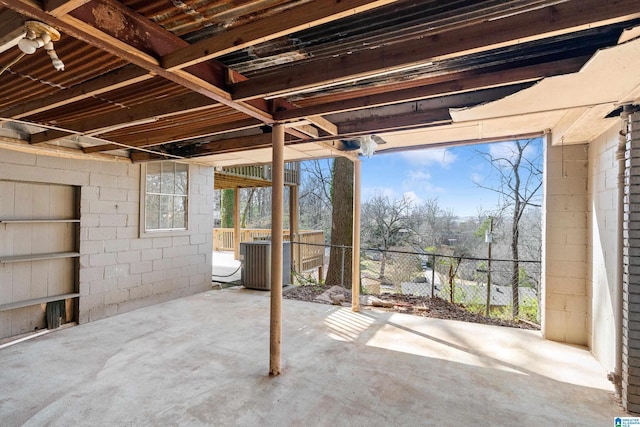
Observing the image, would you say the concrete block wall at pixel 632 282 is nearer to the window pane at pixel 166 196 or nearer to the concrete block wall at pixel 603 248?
the concrete block wall at pixel 603 248

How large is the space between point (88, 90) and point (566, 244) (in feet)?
16.4

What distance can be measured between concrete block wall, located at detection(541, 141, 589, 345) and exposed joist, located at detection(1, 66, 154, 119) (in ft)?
14.2

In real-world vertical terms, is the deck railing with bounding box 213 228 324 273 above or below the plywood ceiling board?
below

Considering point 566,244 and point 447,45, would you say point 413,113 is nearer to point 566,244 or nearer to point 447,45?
point 447,45

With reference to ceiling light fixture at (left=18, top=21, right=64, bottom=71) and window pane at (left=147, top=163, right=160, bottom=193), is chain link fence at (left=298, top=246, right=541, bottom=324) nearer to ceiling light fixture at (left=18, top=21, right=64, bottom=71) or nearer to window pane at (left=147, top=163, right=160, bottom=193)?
window pane at (left=147, top=163, right=160, bottom=193)

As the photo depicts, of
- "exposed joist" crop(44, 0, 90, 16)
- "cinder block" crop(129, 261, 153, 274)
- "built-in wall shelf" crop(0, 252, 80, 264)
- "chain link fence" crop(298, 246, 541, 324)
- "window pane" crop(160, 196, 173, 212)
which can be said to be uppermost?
"exposed joist" crop(44, 0, 90, 16)

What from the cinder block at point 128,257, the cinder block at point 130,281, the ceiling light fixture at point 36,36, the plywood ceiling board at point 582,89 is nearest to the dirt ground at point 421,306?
the cinder block at point 130,281

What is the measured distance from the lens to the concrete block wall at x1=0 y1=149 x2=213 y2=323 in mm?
4066

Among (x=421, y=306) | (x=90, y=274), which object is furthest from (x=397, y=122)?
(x=90, y=274)

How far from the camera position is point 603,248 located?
10.2 feet

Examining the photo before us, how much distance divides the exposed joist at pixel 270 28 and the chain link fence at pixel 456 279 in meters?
4.37

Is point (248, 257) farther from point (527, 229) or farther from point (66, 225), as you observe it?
point (527, 229)

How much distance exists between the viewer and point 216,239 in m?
12.1

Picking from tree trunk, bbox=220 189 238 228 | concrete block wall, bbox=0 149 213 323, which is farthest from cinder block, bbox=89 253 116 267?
tree trunk, bbox=220 189 238 228
